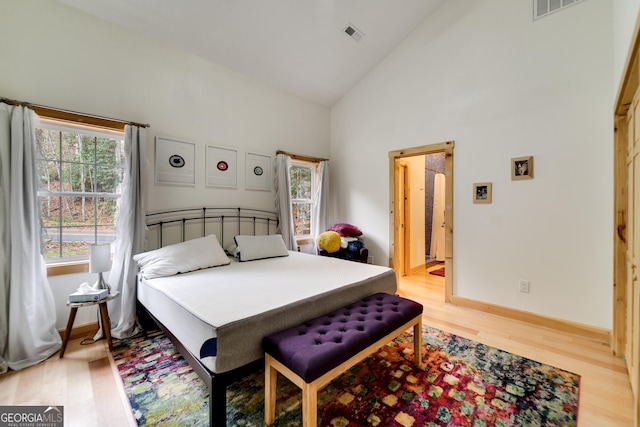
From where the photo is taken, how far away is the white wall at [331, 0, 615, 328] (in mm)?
2467

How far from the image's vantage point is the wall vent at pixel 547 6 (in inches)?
102

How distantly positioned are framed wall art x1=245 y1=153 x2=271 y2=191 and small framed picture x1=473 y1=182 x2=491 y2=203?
2732 millimetres

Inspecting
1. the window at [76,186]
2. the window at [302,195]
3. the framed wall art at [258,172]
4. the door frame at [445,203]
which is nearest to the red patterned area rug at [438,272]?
the door frame at [445,203]

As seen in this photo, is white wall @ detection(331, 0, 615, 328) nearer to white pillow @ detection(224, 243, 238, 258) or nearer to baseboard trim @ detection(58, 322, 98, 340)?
white pillow @ detection(224, 243, 238, 258)

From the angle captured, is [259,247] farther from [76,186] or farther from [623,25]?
[623,25]

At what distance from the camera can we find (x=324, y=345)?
142 cm

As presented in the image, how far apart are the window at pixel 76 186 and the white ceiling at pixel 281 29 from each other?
3.90 ft

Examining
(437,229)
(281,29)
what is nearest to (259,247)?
(281,29)

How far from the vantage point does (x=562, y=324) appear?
2625mm

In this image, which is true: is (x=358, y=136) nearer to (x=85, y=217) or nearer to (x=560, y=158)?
(x=560, y=158)

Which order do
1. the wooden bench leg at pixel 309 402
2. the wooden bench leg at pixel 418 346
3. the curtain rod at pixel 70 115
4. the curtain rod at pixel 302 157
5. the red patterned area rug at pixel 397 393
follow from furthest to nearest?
1. the curtain rod at pixel 302 157
2. the curtain rod at pixel 70 115
3. the wooden bench leg at pixel 418 346
4. the red patterned area rug at pixel 397 393
5. the wooden bench leg at pixel 309 402

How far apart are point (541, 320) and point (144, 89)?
4.82m

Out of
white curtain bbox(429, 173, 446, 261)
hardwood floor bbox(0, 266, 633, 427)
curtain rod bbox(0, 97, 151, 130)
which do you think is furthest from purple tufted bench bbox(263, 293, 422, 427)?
white curtain bbox(429, 173, 446, 261)

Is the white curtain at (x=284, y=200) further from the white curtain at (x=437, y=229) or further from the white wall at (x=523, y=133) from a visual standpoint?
the white curtain at (x=437, y=229)
